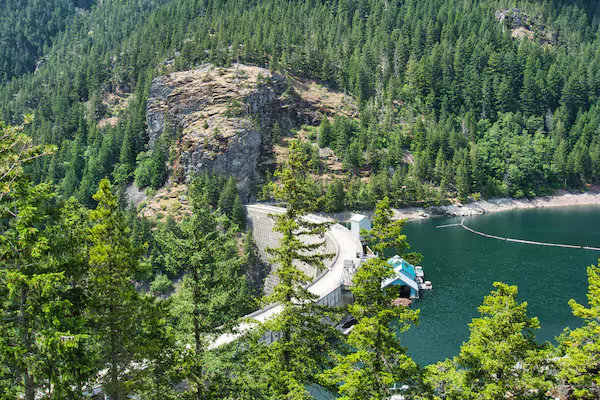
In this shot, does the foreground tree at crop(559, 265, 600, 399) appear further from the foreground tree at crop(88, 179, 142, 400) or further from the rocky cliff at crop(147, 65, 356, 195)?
the rocky cliff at crop(147, 65, 356, 195)

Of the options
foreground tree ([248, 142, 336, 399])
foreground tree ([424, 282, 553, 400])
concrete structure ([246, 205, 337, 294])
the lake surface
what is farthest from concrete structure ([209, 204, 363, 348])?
foreground tree ([424, 282, 553, 400])

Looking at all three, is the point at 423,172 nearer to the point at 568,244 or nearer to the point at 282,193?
the point at 568,244

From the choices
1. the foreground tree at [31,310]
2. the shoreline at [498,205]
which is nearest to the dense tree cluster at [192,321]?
the foreground tree at [31,310]

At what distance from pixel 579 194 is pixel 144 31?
153399 millimetres

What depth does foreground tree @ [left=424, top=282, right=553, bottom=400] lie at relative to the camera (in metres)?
20.4

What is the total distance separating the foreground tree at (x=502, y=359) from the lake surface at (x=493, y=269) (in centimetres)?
2331

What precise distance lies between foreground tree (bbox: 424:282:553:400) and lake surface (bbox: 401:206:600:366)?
76.5ft

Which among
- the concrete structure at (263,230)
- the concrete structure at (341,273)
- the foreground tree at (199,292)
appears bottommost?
the concrete structure at (263,230)

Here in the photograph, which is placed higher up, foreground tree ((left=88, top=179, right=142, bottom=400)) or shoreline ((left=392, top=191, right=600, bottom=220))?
foreground tree ((left=88, top=179, right=142, bottom=400))

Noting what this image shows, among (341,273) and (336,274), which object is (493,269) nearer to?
(341,273)

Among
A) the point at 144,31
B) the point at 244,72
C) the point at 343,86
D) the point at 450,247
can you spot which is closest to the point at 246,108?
the point at 244,72

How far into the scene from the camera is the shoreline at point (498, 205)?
386 feet

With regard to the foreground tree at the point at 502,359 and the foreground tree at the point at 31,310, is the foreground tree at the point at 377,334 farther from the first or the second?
the foreground tree at the point at 31,310

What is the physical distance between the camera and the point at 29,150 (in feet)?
50.9
